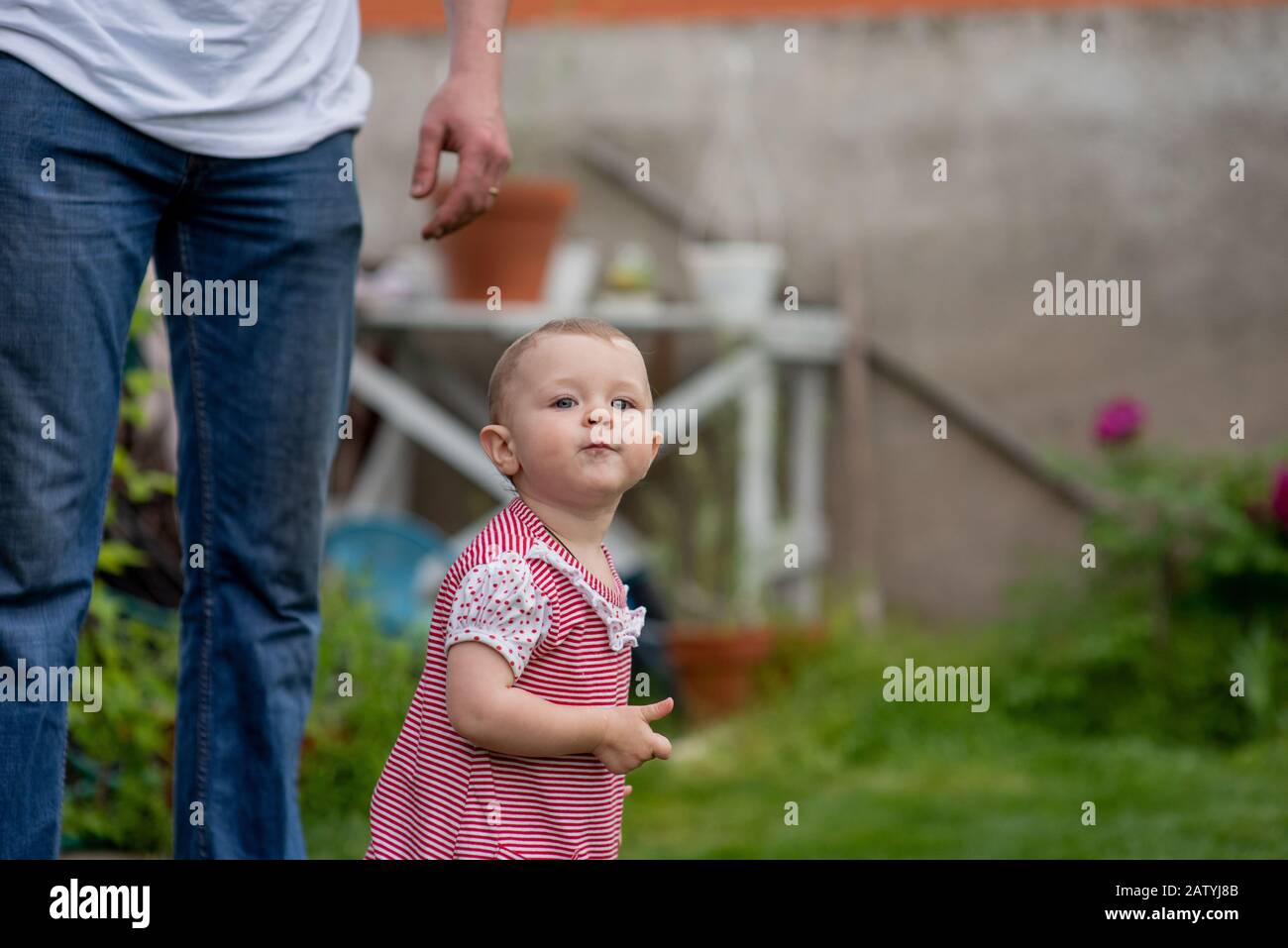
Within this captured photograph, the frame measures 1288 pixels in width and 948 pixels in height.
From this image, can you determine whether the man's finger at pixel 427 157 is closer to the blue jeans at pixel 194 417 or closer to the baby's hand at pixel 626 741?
the blue jeans at pixel 194 417

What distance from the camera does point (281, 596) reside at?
2232 mm

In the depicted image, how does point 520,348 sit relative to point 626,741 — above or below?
above

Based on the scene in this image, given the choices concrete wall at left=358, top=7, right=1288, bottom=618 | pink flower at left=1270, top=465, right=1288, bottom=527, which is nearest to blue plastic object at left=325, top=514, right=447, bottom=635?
concrete wall at left=358, top=7, right=1288, bottom=618

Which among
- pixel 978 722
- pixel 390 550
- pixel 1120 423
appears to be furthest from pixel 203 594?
pixel 1120 423

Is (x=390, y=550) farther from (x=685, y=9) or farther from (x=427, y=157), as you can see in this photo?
(x=427, y=157)

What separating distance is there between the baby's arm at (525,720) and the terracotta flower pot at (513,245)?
3.72 metres

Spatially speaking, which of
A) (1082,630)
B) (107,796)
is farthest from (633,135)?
(107,796)

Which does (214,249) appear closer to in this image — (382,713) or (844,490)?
(382,713)

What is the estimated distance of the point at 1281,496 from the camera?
456 cm

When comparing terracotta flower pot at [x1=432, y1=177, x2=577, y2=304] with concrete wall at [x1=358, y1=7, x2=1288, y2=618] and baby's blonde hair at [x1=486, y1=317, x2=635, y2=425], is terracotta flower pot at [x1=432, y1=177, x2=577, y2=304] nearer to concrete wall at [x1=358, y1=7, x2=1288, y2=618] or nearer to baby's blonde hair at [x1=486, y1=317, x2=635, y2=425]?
concrete wall at [x1=358, y1=7, x2=1288, y2=618]

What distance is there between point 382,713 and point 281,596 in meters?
1.33

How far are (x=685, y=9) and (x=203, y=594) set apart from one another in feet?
14.1

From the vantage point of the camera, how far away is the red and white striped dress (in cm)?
165

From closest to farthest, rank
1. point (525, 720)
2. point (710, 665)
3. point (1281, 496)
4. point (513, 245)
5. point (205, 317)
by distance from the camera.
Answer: point (525, 720) → point (205, 317) → point (1281, 496) → point (710, 665) → point (513, 245)
